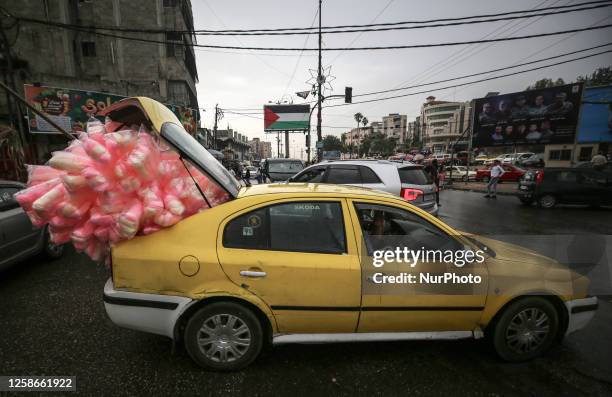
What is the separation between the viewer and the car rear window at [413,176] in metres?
6.08

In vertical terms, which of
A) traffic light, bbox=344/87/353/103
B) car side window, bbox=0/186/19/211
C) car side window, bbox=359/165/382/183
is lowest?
car side window, bbox=0/186/19/211

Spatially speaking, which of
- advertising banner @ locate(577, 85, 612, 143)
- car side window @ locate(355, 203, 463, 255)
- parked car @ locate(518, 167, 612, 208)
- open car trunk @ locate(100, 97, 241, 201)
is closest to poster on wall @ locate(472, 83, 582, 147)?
advertising banner @ locate(577, 85, 612, 143)

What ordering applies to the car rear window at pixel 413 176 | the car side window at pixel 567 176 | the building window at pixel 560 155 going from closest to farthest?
the car rear window at pixel 413 176 < the car side window at pixel 567 176 < the building window at pixel 560 155

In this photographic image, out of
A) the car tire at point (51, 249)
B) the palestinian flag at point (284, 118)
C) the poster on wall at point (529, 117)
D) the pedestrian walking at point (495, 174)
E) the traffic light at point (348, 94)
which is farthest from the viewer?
the palestinian flag at point (284, 118)

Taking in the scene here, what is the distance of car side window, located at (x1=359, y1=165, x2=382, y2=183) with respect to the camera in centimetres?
613

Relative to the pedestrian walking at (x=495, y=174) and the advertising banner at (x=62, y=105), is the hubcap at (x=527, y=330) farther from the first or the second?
the advertising banner at (x=62, y=105)

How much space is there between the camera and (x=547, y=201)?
10516mm

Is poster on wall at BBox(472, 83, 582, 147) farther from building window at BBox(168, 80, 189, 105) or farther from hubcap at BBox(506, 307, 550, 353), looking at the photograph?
hubcap at BBox(506, 307, 550, 353)

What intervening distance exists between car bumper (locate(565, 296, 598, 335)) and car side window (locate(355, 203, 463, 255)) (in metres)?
1.18

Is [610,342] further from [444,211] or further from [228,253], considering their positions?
[444,211]

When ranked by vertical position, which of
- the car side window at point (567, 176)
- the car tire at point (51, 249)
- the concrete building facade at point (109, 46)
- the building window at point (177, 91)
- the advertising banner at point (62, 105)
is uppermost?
the concrete building facade at point (109, 46)

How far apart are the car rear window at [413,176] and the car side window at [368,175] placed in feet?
1.73

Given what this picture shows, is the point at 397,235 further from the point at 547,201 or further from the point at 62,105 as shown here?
the point at 62,105

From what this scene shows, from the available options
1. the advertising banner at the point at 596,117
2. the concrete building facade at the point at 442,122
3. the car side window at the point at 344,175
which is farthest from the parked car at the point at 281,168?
the concrete building facade at the point at 442,122
